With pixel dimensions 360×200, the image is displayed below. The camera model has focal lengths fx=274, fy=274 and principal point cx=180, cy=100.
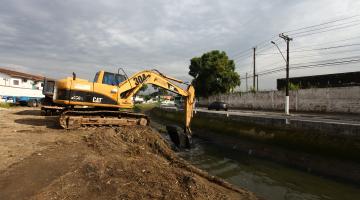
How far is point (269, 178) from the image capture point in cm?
1259

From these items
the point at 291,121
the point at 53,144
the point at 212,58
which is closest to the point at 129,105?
the point at 53,144

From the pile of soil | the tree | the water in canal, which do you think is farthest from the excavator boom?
the tree

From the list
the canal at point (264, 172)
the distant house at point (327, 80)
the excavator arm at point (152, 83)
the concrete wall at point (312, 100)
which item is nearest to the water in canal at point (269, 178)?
the canal at point (264, 172)

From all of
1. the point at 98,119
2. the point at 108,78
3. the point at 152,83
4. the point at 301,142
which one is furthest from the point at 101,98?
the point at 301,142

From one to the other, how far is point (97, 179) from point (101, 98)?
9297 mm

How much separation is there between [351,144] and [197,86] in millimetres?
45218

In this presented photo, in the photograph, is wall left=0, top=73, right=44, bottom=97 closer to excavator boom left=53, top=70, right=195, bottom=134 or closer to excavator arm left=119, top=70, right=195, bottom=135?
excavator boom left=53, top=70, right=195, bottom=134

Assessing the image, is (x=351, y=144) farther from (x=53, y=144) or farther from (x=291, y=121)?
(x=53, y=144)

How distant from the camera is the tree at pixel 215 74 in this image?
179 feet

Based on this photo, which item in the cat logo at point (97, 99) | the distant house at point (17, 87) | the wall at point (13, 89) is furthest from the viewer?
the distant house at point (17, 87)

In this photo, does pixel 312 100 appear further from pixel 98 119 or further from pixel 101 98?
pixel 98 119

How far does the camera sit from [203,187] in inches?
267

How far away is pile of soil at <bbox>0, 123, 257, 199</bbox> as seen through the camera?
19.1 feet

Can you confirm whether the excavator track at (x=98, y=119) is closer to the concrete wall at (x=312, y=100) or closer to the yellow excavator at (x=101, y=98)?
the yellow excavator at (x=101, y=98)
